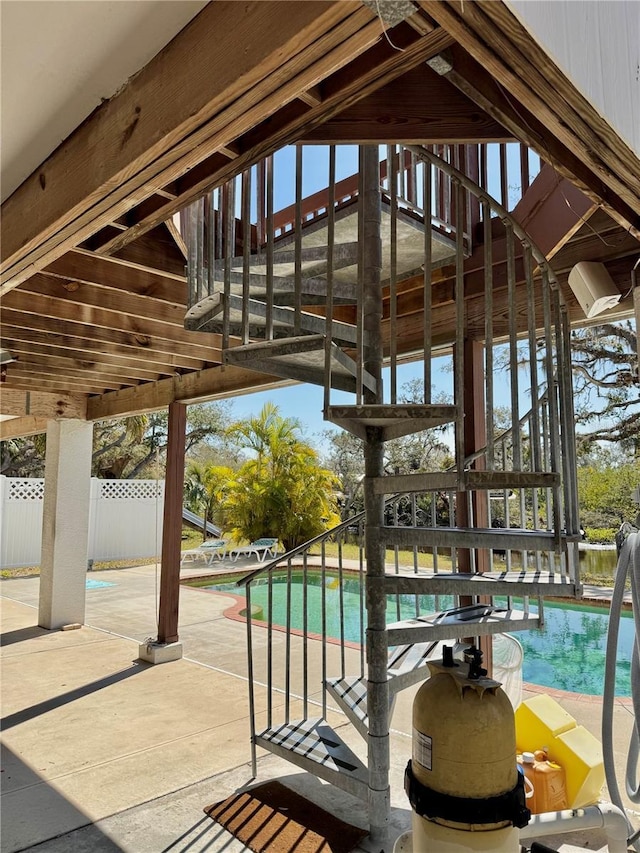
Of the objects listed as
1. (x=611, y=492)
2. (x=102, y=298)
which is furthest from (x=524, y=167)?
(x=611, y=492)

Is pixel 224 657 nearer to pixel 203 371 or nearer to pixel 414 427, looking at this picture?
pixel 203 371

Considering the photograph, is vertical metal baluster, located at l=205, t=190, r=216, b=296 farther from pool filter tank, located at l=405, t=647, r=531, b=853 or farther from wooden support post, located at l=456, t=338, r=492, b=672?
pool filter tank, located at l=405, t=647, r=531, b=853

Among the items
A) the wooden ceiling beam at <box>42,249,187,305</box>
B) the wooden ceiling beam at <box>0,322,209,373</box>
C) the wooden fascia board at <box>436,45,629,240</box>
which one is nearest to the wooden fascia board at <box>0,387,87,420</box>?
the wooden ceiling beam at <box>0,322,209,373</box>

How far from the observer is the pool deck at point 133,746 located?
254 centimetres

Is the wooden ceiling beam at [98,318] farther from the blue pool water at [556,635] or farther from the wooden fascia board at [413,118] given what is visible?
the blue pool water at [556,635]

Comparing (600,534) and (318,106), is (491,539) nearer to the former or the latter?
(318,106)

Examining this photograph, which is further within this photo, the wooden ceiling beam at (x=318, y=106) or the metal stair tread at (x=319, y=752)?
the metal stair tread at (x=319, y=752)

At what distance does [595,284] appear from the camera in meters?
2.46

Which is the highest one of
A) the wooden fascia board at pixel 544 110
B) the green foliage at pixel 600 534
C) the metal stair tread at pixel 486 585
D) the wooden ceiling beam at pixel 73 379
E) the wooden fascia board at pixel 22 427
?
the wooden ceiling beam at pixel 73 379

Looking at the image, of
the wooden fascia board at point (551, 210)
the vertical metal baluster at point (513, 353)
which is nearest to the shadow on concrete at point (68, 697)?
the vertical metal baluster at point (513, 353)

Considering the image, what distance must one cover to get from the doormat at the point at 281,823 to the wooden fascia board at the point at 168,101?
2498 millimetres

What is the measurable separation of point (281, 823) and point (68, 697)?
2.30 metres

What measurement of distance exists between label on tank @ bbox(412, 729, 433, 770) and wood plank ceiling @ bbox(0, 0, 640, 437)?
4.58ft

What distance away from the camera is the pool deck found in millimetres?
2541
